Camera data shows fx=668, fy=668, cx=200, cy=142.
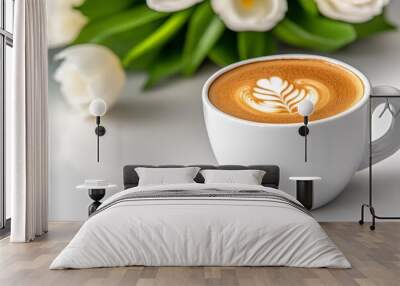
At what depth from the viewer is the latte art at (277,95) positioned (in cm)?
676

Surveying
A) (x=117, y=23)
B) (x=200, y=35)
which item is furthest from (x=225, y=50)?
(x=117, y=23)

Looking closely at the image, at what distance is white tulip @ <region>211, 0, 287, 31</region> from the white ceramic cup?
0.79 m

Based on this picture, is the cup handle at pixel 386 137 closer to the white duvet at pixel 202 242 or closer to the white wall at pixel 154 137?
the white wall at pixel 154 137

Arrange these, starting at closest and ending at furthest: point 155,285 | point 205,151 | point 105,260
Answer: point 155,285
point 105,260
point 205,151

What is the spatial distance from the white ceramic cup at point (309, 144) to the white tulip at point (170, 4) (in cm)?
94

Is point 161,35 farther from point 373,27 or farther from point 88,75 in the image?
point 373,27

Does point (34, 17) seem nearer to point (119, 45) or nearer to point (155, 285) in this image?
point (119, 45)

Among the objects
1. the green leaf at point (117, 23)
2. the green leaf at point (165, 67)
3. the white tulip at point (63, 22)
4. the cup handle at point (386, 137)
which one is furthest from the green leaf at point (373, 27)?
the white tulip at point (63, 22)

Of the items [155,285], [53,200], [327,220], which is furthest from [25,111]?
[327,220]

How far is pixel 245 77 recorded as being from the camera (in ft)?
22.6

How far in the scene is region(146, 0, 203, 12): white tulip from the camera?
6.95m

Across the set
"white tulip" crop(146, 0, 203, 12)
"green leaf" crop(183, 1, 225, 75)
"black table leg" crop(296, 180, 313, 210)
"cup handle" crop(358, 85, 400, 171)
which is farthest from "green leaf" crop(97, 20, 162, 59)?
"cup handle" crop(358, 85, 400, 171)

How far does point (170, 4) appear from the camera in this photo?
6.97m

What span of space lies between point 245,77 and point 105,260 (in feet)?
10.3
